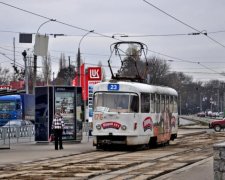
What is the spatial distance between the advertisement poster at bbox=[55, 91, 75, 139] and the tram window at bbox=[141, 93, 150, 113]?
191 inches

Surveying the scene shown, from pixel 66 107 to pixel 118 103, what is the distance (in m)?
5.39

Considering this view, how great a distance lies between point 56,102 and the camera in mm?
30812

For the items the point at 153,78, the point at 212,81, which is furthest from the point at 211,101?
the point at 153,78

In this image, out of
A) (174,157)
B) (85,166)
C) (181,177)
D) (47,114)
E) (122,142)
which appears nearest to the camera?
(181,177)

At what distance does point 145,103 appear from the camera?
27547mm

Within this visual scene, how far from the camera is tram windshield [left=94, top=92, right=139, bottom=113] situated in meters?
26.2

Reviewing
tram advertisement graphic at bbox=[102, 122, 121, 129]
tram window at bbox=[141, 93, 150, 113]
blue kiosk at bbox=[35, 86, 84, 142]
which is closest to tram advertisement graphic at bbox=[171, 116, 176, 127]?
blue kiosk at bbox=[35, 86, 84, 142]

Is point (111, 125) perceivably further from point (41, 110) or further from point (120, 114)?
point (41, 110)

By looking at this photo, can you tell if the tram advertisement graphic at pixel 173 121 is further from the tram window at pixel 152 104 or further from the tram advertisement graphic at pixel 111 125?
the tram advertisement graphic at pixel 111 125

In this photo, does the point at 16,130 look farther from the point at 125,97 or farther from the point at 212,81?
the point at 212,81

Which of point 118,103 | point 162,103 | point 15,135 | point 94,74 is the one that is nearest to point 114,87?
point 118,103

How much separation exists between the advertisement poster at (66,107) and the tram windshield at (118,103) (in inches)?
188

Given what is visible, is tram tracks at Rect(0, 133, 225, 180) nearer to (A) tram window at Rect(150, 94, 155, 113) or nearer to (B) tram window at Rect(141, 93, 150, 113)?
(B) tram window at Rect(141, 93, 150, 113)

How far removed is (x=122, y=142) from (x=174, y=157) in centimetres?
387
